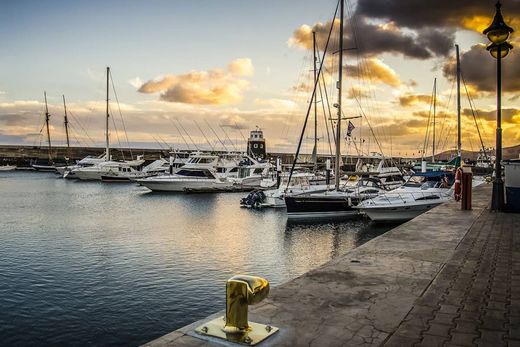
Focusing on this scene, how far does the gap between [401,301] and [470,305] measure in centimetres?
82

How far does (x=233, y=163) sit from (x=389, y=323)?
53052mm

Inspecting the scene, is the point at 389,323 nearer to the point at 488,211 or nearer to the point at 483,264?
the point at 483,264

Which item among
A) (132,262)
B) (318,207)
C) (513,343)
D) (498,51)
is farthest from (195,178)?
(513,343)

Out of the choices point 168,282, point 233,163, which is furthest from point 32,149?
point 168,282

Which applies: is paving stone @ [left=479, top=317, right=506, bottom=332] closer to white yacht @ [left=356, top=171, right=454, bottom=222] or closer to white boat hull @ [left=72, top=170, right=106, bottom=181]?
white yacht @ [left=356, top=171, right=454, bottom=222]

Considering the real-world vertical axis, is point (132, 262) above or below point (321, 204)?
below

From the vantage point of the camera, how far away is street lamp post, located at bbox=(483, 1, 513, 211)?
43.2ft

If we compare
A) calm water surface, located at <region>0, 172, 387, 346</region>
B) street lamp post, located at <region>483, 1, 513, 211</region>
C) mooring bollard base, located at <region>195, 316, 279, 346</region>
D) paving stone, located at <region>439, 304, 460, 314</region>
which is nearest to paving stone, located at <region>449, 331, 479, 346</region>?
paving stone, located at <region>439, 304, 460, 314</region>

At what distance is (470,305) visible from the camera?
17.3ft

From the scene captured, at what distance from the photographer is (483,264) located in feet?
24.5

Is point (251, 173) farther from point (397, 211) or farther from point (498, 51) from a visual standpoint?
point (498, 51)

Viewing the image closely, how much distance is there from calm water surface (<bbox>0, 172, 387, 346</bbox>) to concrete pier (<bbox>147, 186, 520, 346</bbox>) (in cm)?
474

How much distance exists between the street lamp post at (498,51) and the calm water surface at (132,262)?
6.49 m

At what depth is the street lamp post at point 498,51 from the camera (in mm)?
13156
